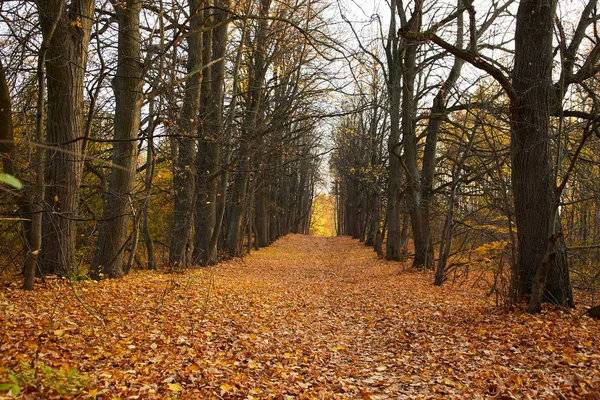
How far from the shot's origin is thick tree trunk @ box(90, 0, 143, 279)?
31.8ft

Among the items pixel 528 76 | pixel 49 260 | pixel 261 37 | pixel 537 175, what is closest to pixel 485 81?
pixel 528 76

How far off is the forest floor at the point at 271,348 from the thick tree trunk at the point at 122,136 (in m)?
0.79

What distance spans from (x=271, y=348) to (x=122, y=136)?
5918mm

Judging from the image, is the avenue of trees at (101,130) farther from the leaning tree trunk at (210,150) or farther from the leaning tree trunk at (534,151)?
the leaning tree trunk at (534,151)

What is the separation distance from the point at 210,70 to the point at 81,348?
1180 cm

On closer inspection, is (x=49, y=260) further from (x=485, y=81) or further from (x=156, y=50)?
(x=485, y=81)

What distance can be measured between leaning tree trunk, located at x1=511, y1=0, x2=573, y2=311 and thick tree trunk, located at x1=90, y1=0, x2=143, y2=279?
740cm

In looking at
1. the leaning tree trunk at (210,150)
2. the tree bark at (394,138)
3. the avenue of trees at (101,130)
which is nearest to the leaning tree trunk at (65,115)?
the avenue of trees at (101,130)

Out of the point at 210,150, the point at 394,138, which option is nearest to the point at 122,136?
the point at 210,150

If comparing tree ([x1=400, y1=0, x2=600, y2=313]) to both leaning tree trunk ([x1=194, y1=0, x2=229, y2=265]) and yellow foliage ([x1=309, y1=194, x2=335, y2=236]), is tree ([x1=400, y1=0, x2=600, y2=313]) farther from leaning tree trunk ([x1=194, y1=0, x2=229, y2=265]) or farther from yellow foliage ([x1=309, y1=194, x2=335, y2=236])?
yellow foliage ([x1=309, y1=194, x2=335, y2=236])

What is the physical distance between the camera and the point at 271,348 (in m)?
6.32

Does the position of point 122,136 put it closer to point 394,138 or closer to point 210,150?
point 210,150

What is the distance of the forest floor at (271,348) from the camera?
173 inches

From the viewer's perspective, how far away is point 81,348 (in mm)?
5051
